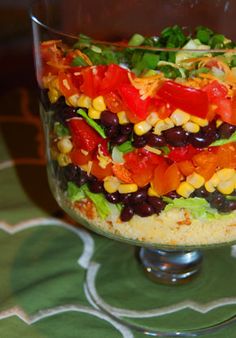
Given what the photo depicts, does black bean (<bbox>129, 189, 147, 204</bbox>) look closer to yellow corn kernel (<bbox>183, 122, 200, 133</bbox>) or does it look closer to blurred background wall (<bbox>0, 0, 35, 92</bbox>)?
yellow corn kernel (<bbox>183, 122, 200, 133</bbox>)

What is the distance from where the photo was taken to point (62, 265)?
922 mm

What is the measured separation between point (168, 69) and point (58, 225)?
44 cm

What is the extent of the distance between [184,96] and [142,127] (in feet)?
0.18

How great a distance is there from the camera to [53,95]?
0.74 m

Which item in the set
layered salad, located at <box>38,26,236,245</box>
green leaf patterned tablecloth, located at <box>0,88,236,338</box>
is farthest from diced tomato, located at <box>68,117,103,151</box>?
green leaf patterned tablecloth, located at <box>0,88,236,338</box>

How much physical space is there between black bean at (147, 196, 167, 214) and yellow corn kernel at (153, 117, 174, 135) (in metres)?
0.08

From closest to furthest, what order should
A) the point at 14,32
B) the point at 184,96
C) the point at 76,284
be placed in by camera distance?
the point at 184,96 < the point at 76,284 < the point at 14,32

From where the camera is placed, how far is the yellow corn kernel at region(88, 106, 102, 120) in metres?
0.67

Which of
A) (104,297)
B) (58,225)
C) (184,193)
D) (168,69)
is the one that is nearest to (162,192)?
(184,193)

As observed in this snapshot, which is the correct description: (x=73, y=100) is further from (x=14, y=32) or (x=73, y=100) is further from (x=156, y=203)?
(x=14, y=32)

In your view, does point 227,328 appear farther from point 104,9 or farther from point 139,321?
point 104,9

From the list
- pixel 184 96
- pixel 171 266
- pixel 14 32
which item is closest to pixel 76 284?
pixel 171 266

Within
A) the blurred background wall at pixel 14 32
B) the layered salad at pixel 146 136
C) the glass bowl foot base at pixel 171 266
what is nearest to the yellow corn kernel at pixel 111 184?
the layered salad at pixel 146 136

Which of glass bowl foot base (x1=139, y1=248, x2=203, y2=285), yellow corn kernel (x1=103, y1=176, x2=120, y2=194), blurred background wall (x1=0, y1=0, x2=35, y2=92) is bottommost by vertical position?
blurred background wall (x1=0, y1=0, x2=35, y2=92)
